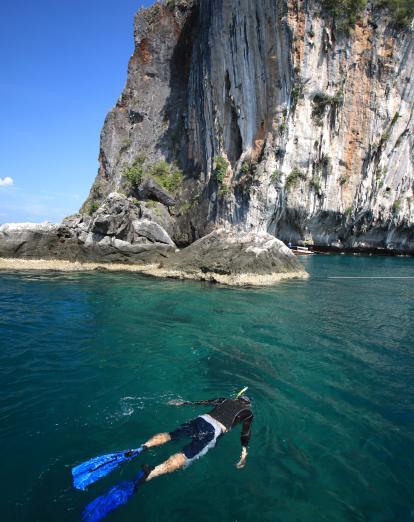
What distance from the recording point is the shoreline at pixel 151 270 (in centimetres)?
1734

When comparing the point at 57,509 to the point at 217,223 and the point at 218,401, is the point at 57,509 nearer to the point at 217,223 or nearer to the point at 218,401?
the point at 218,401

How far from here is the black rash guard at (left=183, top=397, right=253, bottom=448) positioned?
4.96 metres

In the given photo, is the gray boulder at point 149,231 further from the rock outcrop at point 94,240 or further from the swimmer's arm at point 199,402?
Answer: the swimmer's arm at point 199,402

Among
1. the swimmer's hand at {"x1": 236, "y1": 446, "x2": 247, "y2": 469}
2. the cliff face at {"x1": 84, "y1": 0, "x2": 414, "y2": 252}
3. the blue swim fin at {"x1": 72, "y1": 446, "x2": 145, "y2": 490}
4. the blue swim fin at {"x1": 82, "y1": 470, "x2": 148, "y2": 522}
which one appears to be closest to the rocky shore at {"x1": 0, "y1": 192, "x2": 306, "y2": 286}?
the swimmer's hand at {"x1": 236, "y1": 446, "x2": 247, "y2": 469}

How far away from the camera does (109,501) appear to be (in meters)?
3.60

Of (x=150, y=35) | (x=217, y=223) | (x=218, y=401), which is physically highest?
(x=150, y=35)

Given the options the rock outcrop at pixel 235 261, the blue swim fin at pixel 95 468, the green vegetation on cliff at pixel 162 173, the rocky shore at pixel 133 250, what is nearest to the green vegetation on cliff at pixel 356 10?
the green vegetation on cliff at pixel 162 173

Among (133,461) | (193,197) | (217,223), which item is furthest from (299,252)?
(133,461)

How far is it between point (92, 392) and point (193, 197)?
32282 millimetres

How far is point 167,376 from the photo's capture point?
7055 millimetres

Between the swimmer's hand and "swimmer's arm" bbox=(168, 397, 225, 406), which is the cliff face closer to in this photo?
"swimmer's arm" bbox=(168, 397, 225, 406)

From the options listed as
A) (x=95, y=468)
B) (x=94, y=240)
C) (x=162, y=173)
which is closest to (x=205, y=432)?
(x=95, y=468)

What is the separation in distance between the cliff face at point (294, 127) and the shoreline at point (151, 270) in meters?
14.7

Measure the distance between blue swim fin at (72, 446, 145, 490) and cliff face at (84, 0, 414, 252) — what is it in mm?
29562
